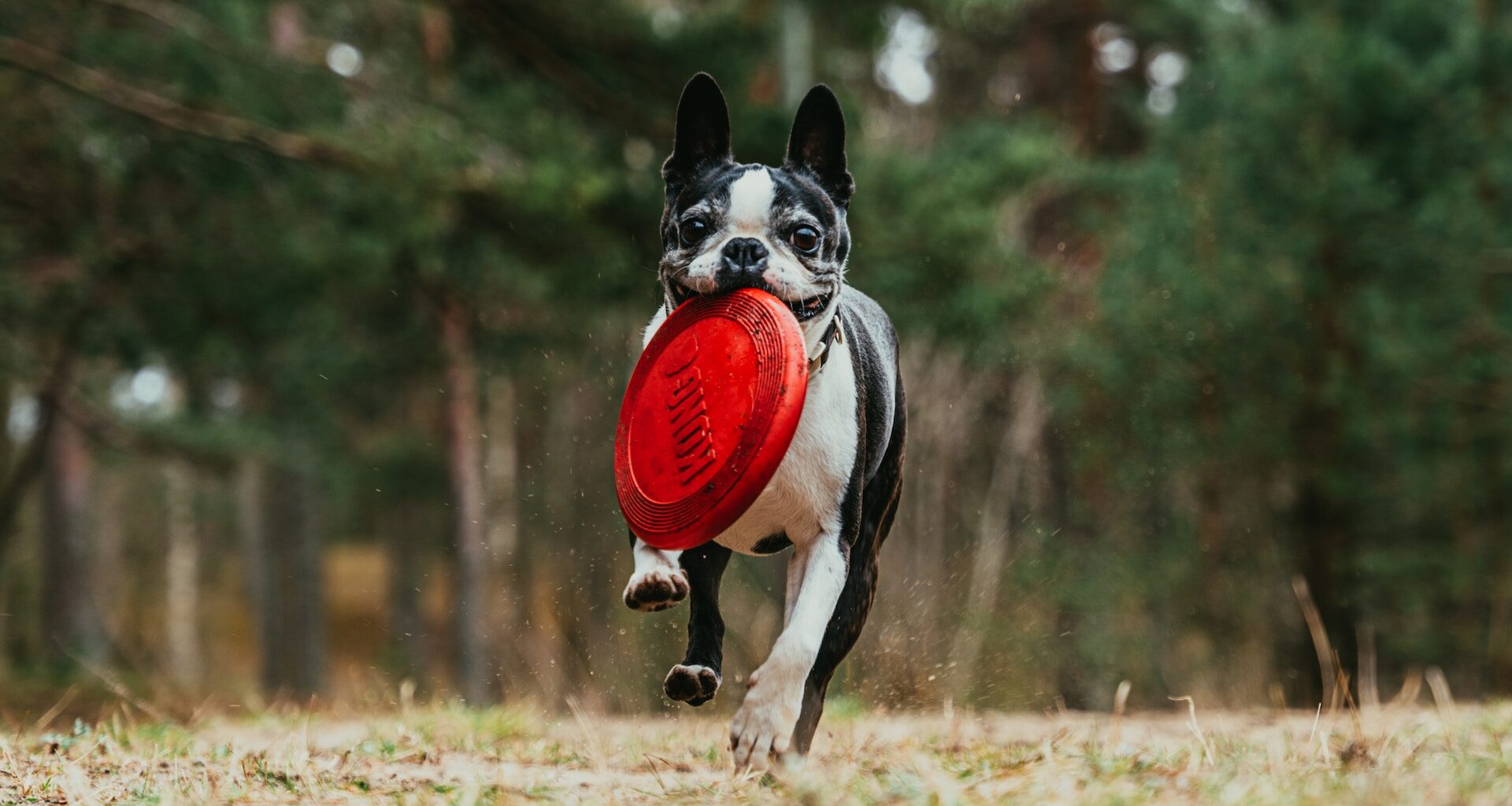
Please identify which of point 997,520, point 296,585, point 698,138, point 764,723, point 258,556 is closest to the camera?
point 764,723

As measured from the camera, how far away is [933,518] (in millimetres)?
13375

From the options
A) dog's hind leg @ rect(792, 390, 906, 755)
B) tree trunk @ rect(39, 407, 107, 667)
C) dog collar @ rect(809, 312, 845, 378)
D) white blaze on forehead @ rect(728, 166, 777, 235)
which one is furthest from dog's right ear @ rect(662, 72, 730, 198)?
tree trunk @ rect(39, 407, 107, 667)

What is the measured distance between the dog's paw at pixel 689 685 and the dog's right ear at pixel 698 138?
1521 mm

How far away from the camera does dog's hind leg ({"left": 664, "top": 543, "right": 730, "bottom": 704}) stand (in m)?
3.77

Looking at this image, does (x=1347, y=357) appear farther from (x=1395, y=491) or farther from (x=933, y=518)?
(x=933, y=518)

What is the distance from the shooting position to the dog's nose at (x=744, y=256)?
3.96m

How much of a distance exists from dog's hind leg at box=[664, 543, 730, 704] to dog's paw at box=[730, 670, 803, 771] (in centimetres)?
13

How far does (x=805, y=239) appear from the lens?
410 cm

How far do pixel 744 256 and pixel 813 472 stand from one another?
0.67 meters

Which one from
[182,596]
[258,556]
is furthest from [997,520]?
[182,596]

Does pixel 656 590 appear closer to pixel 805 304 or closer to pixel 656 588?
pixel 656 588

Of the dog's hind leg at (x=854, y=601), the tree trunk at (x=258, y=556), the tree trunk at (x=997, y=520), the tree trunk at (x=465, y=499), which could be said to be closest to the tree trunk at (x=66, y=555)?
the tree trunk at (x=465, y=499)

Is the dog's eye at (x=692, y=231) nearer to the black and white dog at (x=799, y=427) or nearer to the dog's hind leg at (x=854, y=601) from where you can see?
the black and white dog at (x=799, y=427)

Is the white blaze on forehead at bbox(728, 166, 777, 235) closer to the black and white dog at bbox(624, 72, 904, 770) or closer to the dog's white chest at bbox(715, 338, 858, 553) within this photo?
the black and white dog at bbox(624, 72, 904, 770)
